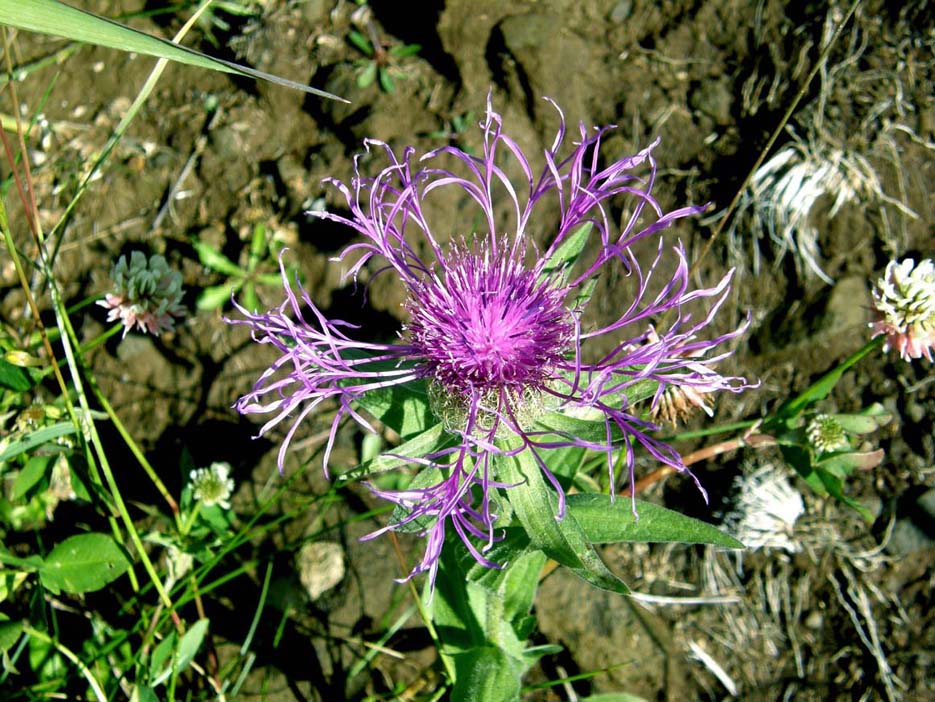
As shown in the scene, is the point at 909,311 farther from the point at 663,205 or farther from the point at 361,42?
the point at 361,42

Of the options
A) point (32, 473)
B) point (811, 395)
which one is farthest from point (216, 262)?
point (811, 395)

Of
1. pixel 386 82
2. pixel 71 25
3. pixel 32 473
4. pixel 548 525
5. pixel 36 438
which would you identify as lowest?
pixel 32 473

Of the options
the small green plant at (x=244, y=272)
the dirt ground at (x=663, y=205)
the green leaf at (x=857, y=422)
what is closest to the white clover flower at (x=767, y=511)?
the dirt ground at (x=663, y=205)

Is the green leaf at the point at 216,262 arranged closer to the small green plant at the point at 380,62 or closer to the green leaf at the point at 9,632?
the small green plant at the point at 380,62

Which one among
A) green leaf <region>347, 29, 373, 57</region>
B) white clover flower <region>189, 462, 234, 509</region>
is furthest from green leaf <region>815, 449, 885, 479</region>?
green leaf <region>347, 29, 373, 57</region>

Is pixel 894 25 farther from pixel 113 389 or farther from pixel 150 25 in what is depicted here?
pixel 113 389

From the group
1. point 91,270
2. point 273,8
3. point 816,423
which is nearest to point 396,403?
point 816,423
